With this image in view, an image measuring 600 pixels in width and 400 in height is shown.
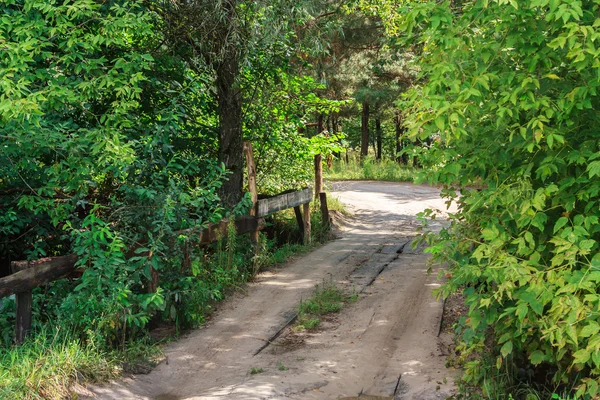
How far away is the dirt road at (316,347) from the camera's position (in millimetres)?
6309

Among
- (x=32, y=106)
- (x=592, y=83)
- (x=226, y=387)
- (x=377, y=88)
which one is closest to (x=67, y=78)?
(x=32, y=106)

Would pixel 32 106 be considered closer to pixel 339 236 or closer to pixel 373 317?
pixel 373 317

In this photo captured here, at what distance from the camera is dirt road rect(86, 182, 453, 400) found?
6309 mm

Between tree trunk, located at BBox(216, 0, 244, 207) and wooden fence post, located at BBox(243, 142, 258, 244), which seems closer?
tree trunk, located at BBox(216, 0, 244, 207)

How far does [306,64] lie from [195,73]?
3093 mm

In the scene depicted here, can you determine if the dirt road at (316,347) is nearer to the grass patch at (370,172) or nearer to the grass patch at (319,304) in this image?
the grass patch at (319,304)

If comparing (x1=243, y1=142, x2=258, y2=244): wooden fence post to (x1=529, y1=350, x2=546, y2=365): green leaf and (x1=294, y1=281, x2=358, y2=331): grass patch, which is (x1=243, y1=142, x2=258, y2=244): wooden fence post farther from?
(x1=529, y1=350, x2=546, y2=365): green leaf

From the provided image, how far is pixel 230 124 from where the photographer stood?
36.2ft

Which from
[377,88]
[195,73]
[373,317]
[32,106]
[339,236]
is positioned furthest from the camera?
[377,88]

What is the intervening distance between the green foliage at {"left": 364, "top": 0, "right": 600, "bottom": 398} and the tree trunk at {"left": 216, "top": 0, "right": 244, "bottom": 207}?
5797mm

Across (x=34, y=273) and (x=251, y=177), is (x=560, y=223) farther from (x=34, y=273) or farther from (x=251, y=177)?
(x=251, y=177)

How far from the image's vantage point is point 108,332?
6824mm

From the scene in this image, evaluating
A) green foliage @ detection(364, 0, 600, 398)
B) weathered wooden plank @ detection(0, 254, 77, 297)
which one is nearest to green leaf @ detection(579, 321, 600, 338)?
green foliage @ detection(364, 0, 600, 398)

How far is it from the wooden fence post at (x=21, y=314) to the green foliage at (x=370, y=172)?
2493 centimetres
